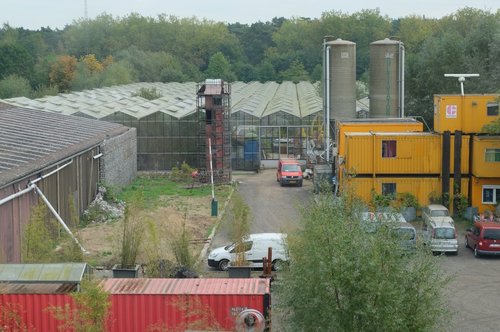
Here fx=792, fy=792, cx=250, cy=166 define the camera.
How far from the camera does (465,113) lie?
100 ft

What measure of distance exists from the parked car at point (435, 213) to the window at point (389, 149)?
8.88 feet

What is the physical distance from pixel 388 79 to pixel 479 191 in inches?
569

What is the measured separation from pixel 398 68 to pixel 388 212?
105 feet

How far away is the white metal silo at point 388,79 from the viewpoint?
43.6 m

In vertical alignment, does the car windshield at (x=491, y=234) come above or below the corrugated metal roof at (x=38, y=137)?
below

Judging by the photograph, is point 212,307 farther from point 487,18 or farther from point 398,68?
point 487,18

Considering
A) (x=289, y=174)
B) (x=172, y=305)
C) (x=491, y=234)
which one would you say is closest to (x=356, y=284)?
(x=172, y=305)

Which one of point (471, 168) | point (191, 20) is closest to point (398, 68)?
point (471, 168)

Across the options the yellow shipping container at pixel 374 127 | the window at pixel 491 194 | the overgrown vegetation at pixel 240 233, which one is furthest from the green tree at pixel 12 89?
the overgrown vegetation at pixel 240 233

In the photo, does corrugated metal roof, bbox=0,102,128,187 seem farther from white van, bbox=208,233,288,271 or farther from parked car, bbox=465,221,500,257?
parked car, bbox=465,221,500,257

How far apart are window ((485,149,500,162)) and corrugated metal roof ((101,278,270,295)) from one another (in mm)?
16951

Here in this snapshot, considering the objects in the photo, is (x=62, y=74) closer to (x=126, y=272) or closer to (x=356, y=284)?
(x=126, y=272)

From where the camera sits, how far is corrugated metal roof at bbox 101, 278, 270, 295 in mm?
14781

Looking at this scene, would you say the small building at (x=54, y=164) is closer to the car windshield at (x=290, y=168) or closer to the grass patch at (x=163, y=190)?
the grass patch at (x=163, y=190)
